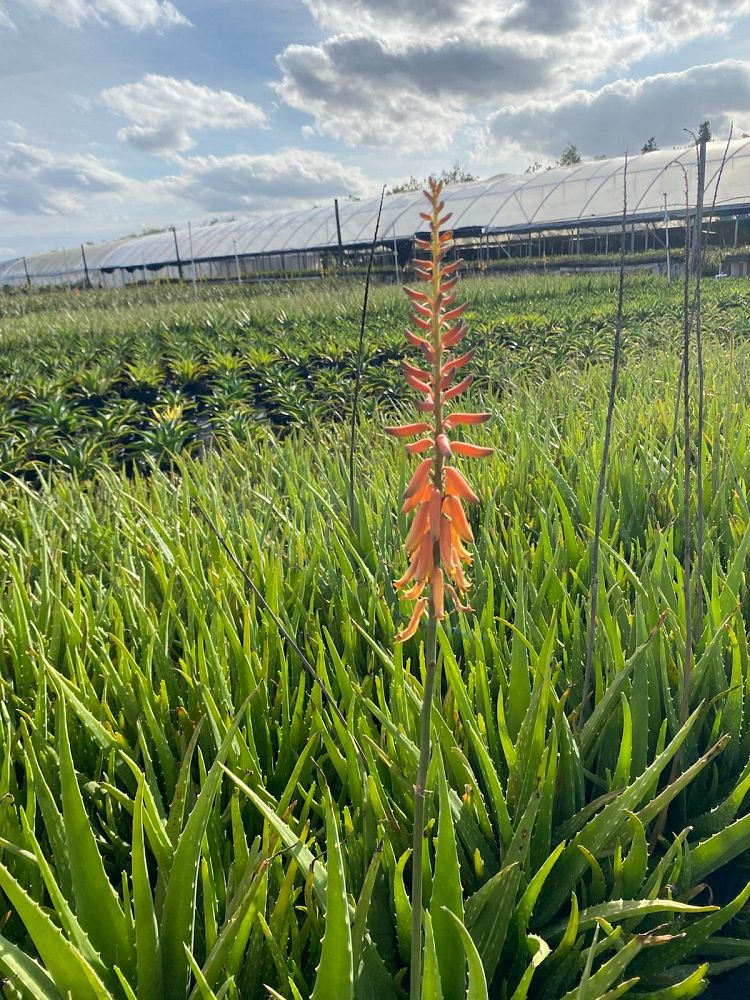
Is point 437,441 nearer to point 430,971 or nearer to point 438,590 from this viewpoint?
point 438,590

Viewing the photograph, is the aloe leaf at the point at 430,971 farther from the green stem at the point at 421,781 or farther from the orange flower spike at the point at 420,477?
the orange flower spike at the point at 420,477

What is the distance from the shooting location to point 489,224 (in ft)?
73.1

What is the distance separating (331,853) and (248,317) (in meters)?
9.24

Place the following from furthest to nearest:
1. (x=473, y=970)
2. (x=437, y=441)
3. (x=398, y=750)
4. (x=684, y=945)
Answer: (x=398, y=750) → (x=684, y=945) → (x=473, y=970) → (x=437, y=441)

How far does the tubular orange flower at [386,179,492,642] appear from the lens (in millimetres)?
421

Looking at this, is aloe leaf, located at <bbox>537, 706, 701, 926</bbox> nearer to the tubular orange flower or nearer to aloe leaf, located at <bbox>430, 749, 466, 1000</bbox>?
aloe leaf, located at <bbox>430, 749, 466, 1000</bbox>

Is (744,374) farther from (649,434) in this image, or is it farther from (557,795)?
(557,795)

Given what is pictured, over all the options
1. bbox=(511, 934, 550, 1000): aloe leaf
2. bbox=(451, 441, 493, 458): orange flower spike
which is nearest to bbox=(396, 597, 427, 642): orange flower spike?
bbox=(451, 441, 493, 458): orange flower spike

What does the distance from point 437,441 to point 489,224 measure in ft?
78.7

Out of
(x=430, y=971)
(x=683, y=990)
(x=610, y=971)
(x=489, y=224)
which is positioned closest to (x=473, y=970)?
(x=430, y=971)

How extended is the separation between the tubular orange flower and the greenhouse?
1677cm

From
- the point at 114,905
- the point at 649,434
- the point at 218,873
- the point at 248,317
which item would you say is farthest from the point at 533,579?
the point at 248,317

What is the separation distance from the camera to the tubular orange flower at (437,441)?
16.6 inches

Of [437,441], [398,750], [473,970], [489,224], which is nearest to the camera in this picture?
[437,441]
